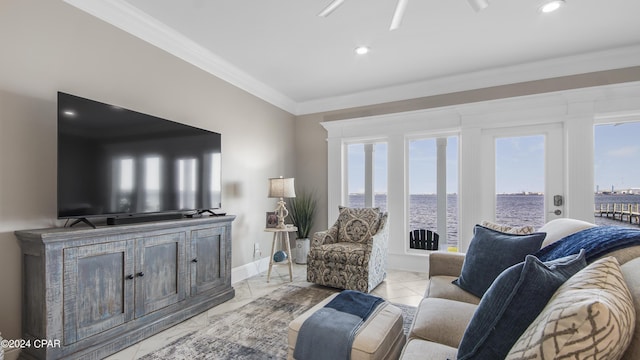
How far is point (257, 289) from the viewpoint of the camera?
3.41 m

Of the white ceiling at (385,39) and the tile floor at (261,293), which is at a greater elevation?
the white ceiling at (385,39)

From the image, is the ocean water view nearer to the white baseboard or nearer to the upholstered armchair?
the upholstered armchair

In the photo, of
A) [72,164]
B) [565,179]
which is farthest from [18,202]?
[565,179]

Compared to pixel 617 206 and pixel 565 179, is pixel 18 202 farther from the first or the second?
pixel 617 206

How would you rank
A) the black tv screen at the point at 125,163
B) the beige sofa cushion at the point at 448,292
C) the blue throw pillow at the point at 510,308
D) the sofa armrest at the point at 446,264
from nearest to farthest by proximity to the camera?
the blue throw pillow at the point at 510,308 < the beige sofa cushion at the point at 448,292 < the black tv screen at the point at 125,163 < the sofa armrest at the point at 446,264

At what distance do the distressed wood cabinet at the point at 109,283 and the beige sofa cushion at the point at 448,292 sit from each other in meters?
2.04

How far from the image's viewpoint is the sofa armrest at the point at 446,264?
2303 millimetres

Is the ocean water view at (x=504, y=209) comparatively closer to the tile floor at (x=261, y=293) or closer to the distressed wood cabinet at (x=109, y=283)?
the tile floor at (x=261, y=293)

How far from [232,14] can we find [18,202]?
6.95ft

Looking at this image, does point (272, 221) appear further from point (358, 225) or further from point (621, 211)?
point (621, 211)

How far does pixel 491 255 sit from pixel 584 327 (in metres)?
1.34

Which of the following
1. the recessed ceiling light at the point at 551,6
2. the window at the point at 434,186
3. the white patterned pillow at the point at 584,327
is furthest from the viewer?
the window at the point at 434,186

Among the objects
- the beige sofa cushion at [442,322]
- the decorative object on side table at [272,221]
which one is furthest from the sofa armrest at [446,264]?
Answer: the decorative object on side table at [272,221]

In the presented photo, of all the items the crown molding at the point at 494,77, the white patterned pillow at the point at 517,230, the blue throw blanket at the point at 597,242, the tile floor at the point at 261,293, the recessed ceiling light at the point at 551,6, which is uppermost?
the recessed ceiling light at the point at 551,6
